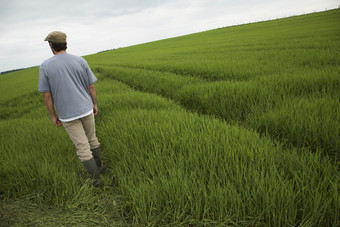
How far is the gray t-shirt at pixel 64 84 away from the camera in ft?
5.33

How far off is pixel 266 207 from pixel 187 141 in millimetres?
896

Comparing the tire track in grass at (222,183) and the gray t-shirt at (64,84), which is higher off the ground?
the gray t-shirt at (64,84)

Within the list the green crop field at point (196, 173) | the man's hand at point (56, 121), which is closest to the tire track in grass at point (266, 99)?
the green crop field at point (196, 173)

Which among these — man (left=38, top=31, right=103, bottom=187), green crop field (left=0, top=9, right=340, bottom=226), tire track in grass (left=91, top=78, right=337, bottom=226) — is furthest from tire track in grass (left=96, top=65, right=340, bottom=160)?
man (left=38, top=31, right=103, bottom=187)

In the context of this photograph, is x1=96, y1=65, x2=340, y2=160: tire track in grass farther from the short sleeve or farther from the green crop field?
the short sleeve

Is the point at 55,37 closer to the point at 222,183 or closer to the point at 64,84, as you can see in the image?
the point at 64,84

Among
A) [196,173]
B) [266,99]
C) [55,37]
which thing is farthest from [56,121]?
[266,99]

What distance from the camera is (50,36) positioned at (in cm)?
162

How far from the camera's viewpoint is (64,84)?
1651 millimetres

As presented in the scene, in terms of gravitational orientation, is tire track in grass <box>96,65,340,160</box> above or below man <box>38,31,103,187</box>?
below

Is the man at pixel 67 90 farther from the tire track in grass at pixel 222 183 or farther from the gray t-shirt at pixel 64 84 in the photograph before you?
the tire track in grass at pixel 222 183

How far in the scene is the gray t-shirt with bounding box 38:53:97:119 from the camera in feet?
5.33

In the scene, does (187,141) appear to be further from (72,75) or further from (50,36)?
(50,36)

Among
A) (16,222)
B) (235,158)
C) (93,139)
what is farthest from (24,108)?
(235,158)
